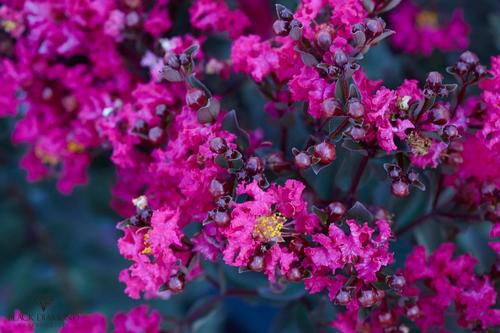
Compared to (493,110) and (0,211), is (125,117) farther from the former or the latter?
(0,211)

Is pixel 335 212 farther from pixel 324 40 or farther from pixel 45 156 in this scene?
pixel 45 156

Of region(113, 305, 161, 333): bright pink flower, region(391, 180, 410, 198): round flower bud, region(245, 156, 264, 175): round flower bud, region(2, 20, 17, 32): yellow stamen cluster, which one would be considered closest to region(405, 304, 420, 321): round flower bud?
region(391, 180, 410, 198): round flower bud

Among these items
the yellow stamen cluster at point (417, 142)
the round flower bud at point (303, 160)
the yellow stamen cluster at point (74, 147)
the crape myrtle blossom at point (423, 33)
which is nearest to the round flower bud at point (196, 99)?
the round flower bud at point (303, 160)

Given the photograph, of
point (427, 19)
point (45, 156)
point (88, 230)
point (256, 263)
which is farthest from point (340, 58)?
point (88, 230)

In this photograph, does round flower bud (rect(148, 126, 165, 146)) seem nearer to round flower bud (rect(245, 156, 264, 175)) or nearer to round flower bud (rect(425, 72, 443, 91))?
round flower bud (rect(245, 156, 264, 175))

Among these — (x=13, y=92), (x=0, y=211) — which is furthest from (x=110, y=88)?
(x=0, y=211)

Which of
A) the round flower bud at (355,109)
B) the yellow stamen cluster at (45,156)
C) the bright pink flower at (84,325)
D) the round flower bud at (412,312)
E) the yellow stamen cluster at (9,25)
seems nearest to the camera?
the round flower bud at (355,109)

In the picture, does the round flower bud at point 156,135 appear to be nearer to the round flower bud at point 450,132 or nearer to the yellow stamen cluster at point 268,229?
the yellow stamen cluster at point 268,229
